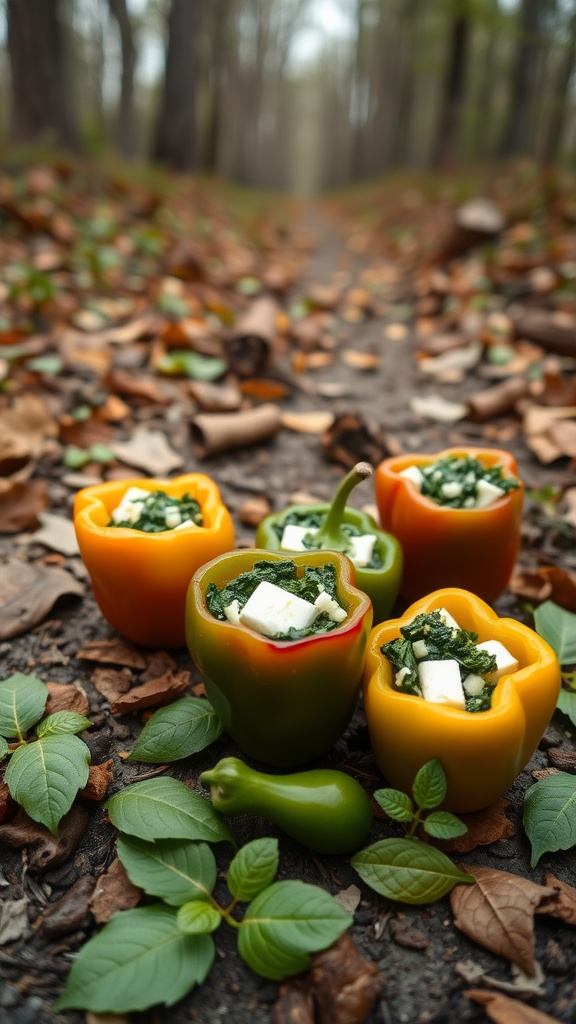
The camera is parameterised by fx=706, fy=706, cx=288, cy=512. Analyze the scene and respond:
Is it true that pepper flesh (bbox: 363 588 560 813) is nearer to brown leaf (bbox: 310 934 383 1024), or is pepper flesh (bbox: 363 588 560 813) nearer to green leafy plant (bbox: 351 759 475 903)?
green leafy plant (bbox: 351 759 475 903)

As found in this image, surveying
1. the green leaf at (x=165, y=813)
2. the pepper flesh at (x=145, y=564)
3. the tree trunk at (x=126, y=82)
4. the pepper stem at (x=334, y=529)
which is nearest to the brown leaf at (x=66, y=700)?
the pepper flesh at (x=145, y=564)

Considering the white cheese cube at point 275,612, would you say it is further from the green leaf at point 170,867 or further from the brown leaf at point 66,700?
the brown leaf at point 66,700

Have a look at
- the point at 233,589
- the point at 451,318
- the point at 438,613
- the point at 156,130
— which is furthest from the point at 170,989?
the point at 156,130

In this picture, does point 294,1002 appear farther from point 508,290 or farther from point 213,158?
point 213,158

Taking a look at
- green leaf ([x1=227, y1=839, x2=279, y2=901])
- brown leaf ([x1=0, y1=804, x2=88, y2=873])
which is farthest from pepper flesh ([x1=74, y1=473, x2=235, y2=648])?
green leaf ([x1=227, y1=839, x2=279, y2=901])

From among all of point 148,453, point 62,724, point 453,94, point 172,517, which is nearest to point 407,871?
point 62,724

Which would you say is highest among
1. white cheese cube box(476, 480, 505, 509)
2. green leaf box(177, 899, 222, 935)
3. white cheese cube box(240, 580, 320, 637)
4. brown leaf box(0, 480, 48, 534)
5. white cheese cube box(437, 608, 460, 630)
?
white cheese cube box(476, 480, 505, 509)
